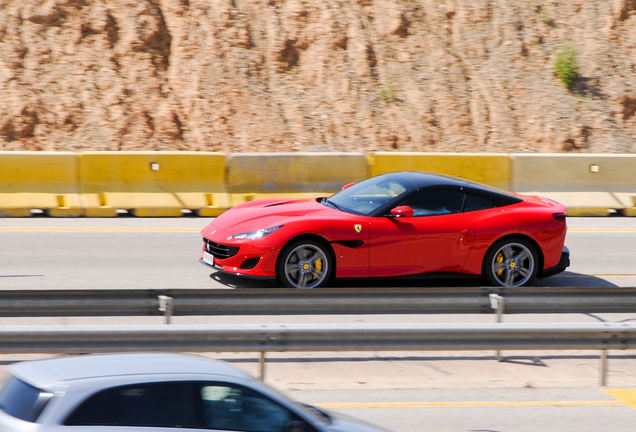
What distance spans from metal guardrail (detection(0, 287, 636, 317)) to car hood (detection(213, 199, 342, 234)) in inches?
70.7

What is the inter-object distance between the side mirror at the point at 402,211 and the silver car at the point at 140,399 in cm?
504

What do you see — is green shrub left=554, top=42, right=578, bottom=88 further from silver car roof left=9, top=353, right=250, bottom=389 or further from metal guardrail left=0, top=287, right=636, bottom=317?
silver car roof left=9, top=353, right=250, bottom=389

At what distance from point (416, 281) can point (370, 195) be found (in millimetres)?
1191

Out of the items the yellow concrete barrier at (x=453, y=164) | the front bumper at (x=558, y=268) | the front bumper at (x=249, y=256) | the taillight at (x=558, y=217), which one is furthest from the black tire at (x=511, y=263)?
the yellow concrete barrier at (x=453, y=164)

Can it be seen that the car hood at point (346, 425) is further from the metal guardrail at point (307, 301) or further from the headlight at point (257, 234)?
the headlight at point (257, 234)

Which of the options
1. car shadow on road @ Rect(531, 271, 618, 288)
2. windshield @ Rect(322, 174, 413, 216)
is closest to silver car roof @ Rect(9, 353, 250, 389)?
windshield @ Rect(322, 174, 413, 216)

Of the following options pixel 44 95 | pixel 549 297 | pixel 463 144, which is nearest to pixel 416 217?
pixel 549 297

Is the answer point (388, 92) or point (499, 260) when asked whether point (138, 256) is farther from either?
point (388, 92)

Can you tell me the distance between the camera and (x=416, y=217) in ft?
29.3

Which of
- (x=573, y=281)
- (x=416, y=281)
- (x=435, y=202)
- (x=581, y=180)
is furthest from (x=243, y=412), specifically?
(x=581, y=180)

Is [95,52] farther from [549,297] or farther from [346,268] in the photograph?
[549,297]

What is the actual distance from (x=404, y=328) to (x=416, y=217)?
295 centimetres

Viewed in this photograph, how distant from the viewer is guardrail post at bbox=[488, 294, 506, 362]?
7.15m

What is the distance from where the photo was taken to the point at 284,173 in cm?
1366
